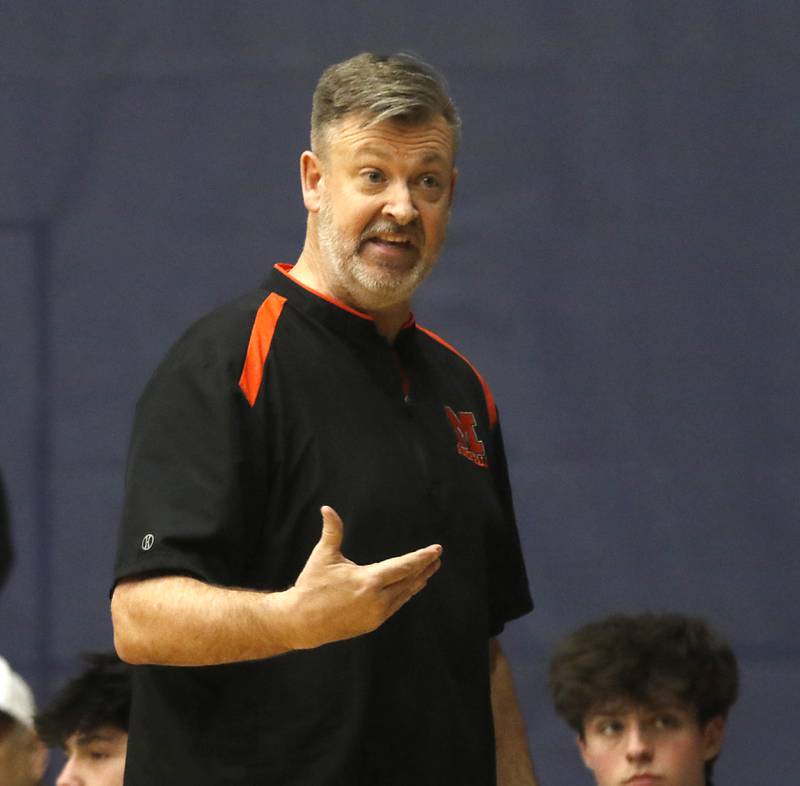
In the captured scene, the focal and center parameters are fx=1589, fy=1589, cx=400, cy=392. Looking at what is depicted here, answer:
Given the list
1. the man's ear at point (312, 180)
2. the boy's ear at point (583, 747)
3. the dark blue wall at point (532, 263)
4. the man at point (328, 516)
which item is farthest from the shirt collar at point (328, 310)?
the boy's ear at point (583, 747)

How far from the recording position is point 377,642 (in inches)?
73.9

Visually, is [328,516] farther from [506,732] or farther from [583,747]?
[583,747]

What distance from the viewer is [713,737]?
299 cm

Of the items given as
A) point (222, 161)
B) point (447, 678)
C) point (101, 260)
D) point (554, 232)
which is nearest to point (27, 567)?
point (101, 260)

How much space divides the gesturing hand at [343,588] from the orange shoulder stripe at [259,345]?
28 cm

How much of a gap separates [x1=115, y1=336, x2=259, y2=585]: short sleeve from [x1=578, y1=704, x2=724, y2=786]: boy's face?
1308 mm

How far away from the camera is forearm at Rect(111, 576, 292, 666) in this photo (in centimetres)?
168

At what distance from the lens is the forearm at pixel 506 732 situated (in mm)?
2264

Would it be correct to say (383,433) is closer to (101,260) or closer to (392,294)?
(392,294)

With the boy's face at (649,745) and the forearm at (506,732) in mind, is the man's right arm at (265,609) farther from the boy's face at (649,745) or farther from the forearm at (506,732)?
the boy's face at (649,745)

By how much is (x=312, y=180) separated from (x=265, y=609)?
2.18 ft

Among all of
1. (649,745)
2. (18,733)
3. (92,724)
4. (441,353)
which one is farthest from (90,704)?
(441,353)

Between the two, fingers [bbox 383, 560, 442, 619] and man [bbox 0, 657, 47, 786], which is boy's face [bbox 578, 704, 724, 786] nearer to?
A: man [bbox 0, 657, 47, 786]

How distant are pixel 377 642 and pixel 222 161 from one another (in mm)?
1551
